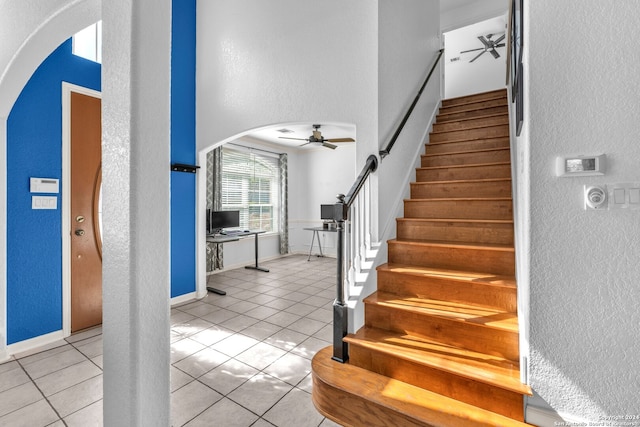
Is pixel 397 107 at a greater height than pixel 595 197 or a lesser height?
greater

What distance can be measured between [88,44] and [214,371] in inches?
147

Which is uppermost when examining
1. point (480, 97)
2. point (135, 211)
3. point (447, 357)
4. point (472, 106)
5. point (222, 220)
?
point (480, 97)

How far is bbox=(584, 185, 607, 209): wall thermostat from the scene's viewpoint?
4.31 feet

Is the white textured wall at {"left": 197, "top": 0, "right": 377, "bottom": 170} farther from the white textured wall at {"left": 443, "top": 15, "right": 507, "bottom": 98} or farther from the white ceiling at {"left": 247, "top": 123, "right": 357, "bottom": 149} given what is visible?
the white textured wall at {"left": 443, "top": 15, "right": 507, "bottom": 98}

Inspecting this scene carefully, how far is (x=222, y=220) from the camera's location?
5555 mm

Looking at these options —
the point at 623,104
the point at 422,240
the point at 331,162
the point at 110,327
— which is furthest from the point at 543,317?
the point at 331,162

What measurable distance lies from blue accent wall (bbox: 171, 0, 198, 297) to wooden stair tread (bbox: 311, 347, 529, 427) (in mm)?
2725

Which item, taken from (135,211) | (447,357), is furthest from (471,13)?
(135,211)

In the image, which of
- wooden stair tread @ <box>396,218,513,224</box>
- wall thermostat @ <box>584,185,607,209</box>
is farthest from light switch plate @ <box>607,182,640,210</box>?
wooden stair tread @ <box>396,218,513,224</box>

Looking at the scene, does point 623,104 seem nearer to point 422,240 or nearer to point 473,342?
point 473,342

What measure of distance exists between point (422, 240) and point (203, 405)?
2.13m

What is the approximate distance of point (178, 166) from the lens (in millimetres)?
4000

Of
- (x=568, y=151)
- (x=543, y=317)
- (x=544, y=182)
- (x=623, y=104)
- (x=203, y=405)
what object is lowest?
(x=203, y=405)

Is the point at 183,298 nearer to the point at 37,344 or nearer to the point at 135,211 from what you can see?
the point at 37,344
